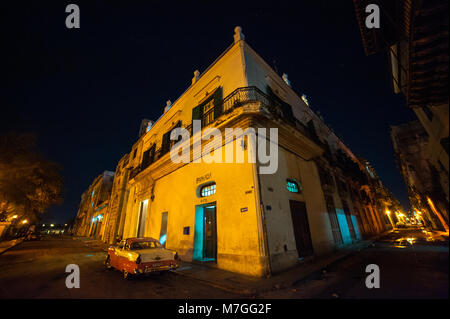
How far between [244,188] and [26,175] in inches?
759

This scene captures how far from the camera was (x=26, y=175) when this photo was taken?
14.3m

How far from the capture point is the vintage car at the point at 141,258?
5668 millimetres

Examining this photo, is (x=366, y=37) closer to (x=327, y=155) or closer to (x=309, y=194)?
(x=309, y=194)

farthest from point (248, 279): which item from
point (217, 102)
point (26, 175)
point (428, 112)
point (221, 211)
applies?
point (26, 175)

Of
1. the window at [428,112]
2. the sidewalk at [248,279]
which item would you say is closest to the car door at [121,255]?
the sidewalk at [248,279]

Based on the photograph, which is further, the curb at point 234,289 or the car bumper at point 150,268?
the car bumper at point 150,268

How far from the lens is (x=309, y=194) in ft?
31.1

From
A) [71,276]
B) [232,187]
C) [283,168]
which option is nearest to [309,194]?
[283,168]

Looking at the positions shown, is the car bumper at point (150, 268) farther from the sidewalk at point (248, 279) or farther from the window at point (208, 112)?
the window at point (208, 112)

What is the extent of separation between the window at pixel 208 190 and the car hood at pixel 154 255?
3.04 meters

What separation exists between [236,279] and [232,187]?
3.20m

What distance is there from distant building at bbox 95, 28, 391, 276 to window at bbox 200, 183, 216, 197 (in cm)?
5
